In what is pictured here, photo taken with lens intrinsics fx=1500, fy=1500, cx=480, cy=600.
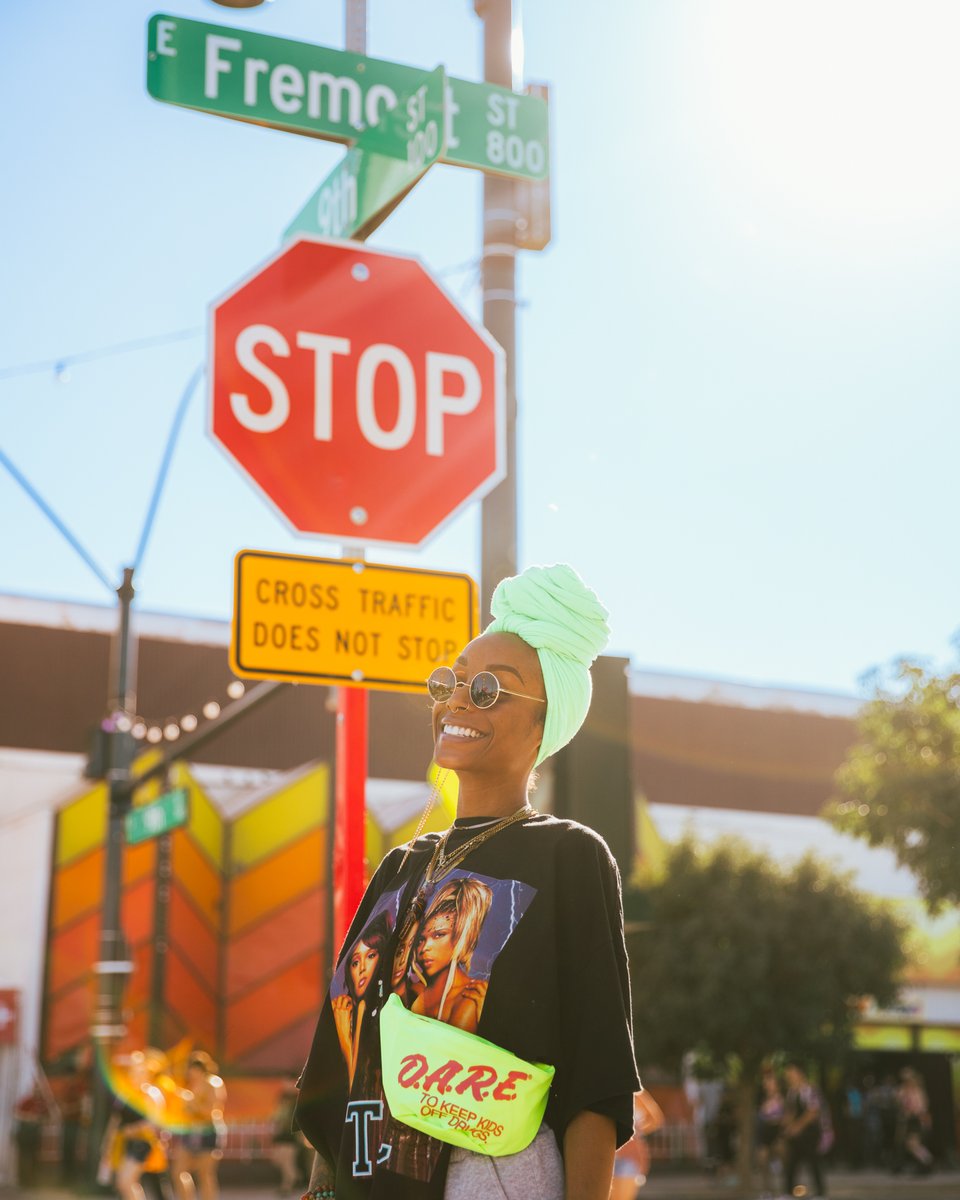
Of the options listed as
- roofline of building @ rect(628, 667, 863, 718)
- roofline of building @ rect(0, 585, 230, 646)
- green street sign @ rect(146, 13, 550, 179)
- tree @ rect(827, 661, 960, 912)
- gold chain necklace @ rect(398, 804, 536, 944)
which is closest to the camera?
gold chain necklace @ rect(398, 804, 536, 944)

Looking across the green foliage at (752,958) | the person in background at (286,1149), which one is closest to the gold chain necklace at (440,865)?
the person in background at (286,1149)

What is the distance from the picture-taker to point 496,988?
2314mm

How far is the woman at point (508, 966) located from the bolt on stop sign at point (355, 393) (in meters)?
1.48

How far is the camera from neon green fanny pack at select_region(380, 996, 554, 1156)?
7.34 feet

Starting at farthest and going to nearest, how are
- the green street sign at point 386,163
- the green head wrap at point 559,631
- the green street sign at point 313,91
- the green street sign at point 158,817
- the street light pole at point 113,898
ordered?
the street light pole at point 113,898, the green street sign at point 158,817, the green street sign at point 313,91, the green street sign at point 386,163, the green head wrap at point 559,631

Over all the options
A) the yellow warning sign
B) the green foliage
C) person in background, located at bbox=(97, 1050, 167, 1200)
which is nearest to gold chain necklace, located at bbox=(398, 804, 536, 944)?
the yellow warning sign

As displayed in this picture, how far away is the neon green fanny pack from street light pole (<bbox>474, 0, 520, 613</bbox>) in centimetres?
446

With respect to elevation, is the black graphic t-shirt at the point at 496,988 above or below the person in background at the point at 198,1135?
above

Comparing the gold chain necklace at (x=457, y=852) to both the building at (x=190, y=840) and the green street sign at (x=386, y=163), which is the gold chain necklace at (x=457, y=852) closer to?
the green street sign at (x=386, y=163)

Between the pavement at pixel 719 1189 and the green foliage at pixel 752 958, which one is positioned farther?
the green foliage at pixel 752 958

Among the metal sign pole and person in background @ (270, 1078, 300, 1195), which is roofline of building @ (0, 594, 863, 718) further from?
the metal sign pole

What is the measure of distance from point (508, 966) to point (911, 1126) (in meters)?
28.6

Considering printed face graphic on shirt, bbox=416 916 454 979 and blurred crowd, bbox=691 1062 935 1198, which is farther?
blurred crowd, bbox=691 1062 935 1198

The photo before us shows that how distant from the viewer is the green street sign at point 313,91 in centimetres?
472
